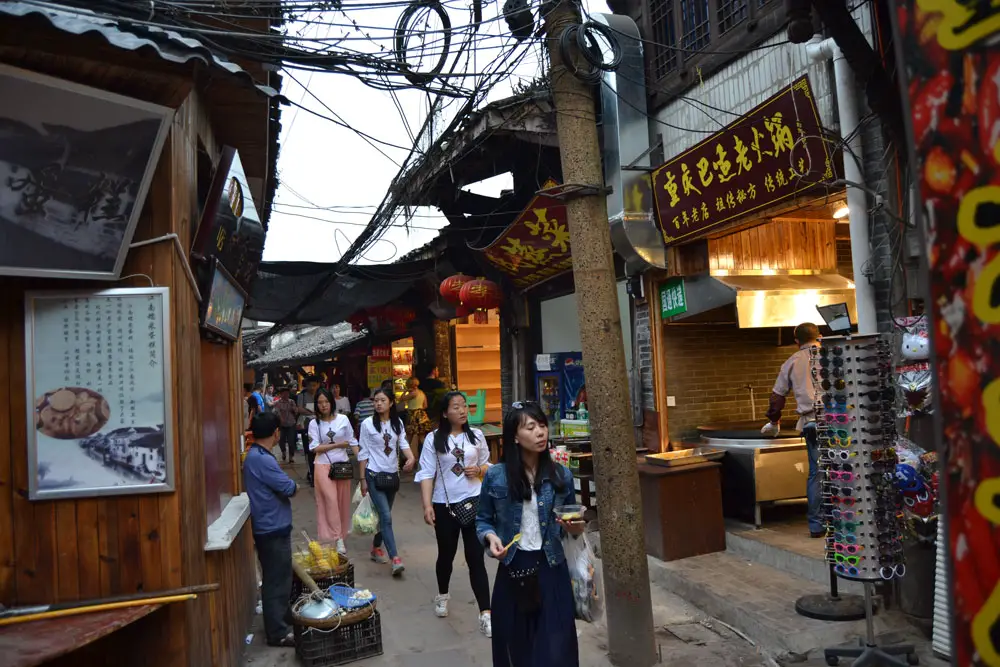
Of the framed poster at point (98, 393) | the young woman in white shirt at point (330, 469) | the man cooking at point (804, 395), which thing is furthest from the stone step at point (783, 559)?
the framed poster at point (98, 393)

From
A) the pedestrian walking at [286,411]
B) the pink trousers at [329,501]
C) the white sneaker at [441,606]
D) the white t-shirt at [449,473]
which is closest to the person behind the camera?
the white t-shirt at [449,473]

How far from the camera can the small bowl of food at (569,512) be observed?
3555 mm

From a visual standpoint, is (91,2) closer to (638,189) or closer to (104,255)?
(104,255)

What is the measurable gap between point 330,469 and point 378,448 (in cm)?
90

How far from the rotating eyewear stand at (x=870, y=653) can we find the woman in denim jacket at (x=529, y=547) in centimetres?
203

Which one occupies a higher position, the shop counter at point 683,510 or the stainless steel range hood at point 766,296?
the stainless steel range hood at point 766,296

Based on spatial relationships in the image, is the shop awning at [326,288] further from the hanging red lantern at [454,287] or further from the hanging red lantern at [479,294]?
the hanging red lantern at [479,294]

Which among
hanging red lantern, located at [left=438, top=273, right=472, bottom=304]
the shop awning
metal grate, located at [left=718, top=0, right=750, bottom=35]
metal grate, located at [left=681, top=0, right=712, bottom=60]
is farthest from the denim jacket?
the shop awning

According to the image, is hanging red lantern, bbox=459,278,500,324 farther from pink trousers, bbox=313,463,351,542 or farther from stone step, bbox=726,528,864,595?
stone step, bbox=726,528,864,595

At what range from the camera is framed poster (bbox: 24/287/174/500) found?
358cm

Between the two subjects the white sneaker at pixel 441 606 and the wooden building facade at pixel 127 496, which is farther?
the white sneaker at pixel 441 606

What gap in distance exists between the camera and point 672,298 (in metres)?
8.48

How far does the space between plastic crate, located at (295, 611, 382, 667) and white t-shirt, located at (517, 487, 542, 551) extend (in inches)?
84.1

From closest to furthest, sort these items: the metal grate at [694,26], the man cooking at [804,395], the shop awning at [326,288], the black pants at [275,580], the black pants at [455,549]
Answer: the black pants at [275,580] → the black pants at [455,549] → the man cooking at [804,395] → the metal grate at [694,26] → the shop awning at [326,288]
